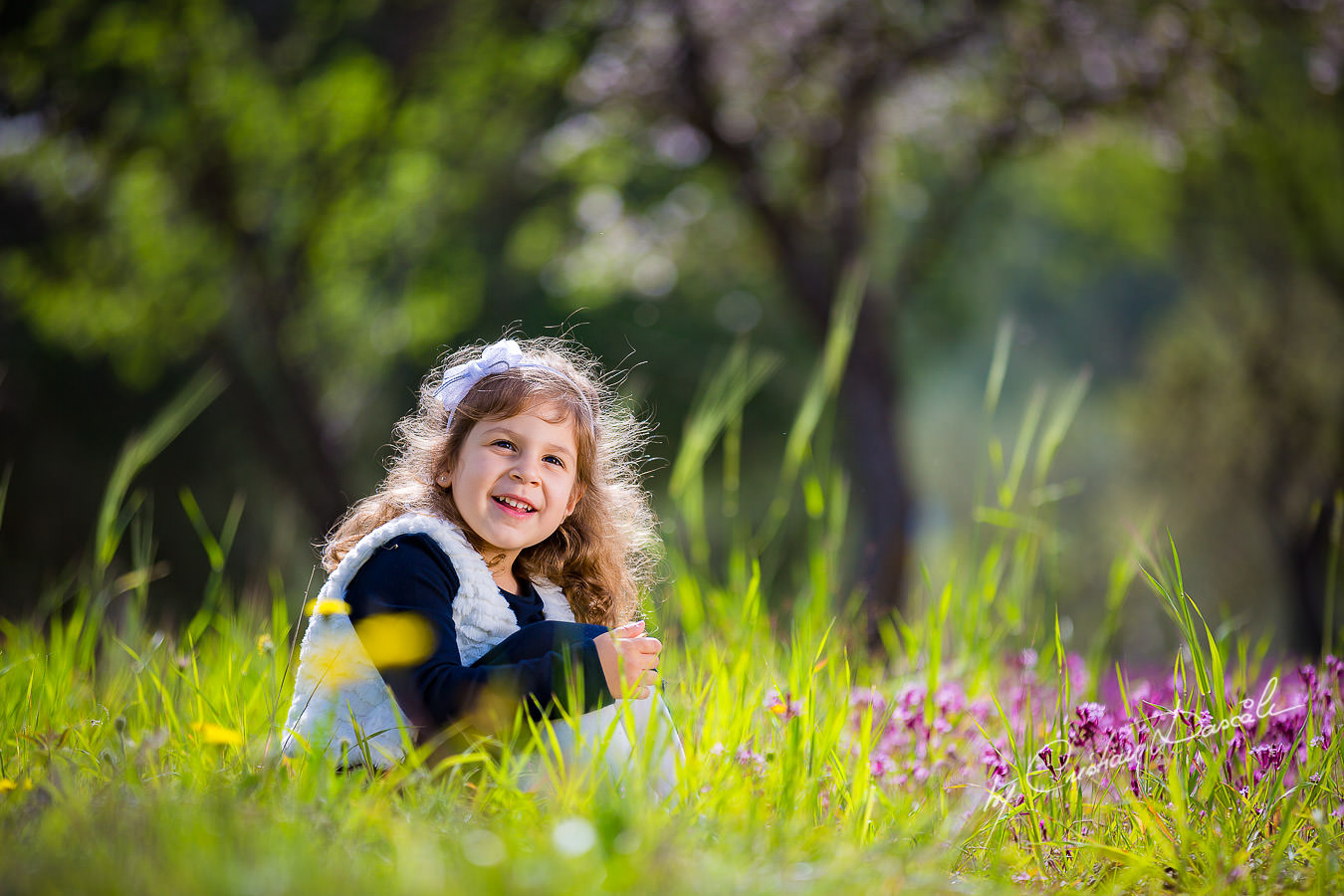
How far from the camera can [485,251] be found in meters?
10.3

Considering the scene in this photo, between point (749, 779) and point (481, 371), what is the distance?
1.03 m

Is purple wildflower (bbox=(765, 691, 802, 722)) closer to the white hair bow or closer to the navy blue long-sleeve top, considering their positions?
the navy blue long-sleeve top

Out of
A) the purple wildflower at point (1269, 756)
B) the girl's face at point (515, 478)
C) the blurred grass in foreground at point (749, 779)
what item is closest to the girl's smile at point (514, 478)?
the girl's face at point (515, 478)

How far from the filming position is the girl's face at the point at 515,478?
7.18 feet

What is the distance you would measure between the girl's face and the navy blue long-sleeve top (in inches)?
A: 6.5

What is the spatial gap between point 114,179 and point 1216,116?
8391mm

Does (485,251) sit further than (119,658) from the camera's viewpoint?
Yes

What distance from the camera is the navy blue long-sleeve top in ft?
5.98

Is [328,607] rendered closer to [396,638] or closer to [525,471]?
[396,638]

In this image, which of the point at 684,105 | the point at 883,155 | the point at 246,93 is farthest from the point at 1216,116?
the point at 246,93

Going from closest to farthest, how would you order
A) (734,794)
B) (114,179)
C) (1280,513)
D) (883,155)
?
(734,794) → (114,179) → (883,155) → (1280,513)

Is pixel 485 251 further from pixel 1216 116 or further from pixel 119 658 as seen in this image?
pixel 119 658

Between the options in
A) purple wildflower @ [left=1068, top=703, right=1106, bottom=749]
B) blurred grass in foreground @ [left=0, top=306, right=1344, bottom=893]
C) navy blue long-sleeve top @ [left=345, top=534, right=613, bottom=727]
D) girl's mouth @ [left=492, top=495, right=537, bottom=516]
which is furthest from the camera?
girl's mouth @ [left=492, top=495, right=537, bottom=516]

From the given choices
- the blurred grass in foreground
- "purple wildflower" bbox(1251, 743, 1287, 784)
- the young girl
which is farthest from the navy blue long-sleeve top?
"purple wildflower" bbox(1251, 743, 1287, 784)
